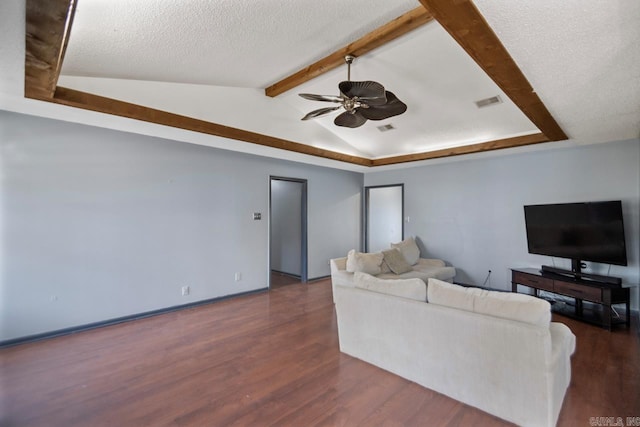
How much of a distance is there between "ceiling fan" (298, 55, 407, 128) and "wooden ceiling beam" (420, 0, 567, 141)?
0.83 metres


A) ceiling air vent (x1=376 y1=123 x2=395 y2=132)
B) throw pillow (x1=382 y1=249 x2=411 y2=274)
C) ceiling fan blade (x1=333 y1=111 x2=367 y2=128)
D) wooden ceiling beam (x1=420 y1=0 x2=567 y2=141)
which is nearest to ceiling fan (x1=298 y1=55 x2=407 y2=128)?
ceiling fan blade (x1=333 y1=111 x2=367 y2=128)

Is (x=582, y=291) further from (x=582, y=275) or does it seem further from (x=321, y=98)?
(x=321, y=98)

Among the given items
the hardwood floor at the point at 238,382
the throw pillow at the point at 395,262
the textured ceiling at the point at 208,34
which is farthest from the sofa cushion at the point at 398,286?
the textured ceiling at the point at 208,34

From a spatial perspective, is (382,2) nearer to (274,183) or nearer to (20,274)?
(20,274)

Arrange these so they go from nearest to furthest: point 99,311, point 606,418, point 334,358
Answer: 1. point 606,418
2. point 334,358
3. point 99,311

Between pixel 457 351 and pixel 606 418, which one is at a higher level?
pixel 457 351

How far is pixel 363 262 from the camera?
4.52 meters

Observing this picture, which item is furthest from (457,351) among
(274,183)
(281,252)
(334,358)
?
(274,183)

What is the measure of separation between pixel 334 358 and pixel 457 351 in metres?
1.18

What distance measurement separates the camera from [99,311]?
364 centimetres

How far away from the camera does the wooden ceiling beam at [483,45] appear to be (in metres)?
1.51

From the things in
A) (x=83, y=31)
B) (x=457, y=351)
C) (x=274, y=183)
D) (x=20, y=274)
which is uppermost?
(x=83, y=31)

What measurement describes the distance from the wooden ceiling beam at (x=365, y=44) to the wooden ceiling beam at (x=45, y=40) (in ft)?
7.12

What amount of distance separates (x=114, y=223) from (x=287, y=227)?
11.4 ft
